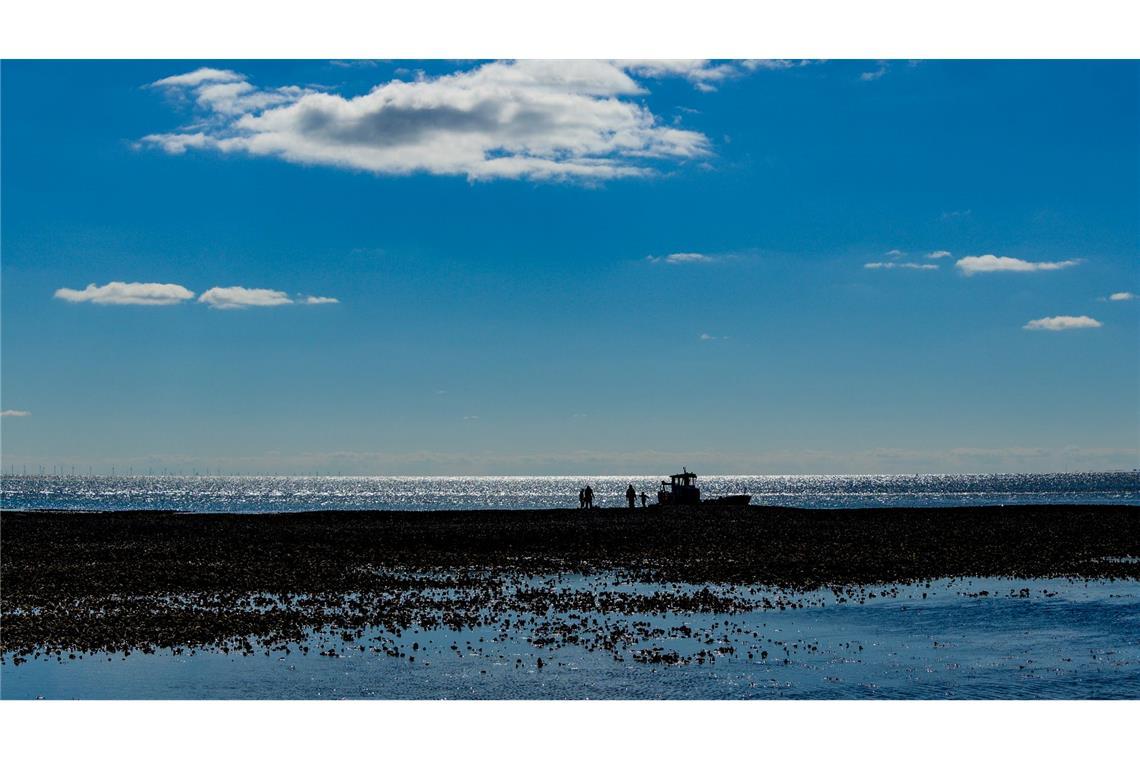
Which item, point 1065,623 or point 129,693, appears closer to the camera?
point 129,693

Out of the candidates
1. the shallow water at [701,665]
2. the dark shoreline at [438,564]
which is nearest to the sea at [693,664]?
the shallow water at [701,665]

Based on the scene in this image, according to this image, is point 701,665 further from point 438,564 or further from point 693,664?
point 438,564

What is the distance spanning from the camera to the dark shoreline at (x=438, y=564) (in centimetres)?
2964

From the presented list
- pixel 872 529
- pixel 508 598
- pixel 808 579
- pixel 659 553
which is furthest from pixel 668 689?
pixel 872 529

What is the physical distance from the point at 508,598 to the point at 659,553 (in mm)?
16532

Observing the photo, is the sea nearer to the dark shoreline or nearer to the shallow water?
the shallow water

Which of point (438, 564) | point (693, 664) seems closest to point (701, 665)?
point (693, 664)

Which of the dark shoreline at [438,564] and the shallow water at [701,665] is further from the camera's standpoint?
the dark shoreline at [438,564]

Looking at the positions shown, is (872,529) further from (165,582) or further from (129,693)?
(129,693)

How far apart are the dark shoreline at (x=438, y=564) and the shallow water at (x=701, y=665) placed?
2398 millimetres

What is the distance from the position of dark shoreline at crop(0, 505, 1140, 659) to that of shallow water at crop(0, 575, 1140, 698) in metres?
2.40

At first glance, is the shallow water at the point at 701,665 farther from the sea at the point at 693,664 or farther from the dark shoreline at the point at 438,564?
the dark shoreline at the point at 438,564

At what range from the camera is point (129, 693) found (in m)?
21.0

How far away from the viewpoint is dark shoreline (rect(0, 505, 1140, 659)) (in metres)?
29.6
